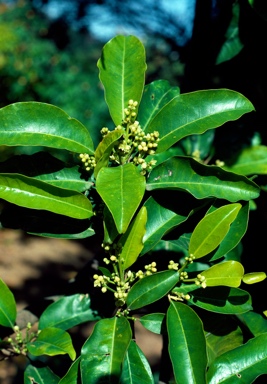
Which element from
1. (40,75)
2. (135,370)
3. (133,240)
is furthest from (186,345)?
(40,75)

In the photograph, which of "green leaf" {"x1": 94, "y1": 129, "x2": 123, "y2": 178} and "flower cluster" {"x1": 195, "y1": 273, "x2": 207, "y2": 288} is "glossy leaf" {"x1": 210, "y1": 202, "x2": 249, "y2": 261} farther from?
"green leaf" {"x1": 94, "y1": 129, "x2": 123, "y2": 178}

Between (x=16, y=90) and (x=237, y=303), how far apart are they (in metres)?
5.12

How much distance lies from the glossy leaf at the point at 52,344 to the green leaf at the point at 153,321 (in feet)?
0.57

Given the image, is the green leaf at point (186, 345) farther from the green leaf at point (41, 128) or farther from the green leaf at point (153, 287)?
the green leaf at point (41, 128)

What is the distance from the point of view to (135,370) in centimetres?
106

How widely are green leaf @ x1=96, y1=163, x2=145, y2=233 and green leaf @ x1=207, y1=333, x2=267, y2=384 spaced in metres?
0.41

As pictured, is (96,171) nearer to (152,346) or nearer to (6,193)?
(6,193)

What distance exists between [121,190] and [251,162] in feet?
2.37

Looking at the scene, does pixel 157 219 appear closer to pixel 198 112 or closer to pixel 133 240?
pixel 133 240

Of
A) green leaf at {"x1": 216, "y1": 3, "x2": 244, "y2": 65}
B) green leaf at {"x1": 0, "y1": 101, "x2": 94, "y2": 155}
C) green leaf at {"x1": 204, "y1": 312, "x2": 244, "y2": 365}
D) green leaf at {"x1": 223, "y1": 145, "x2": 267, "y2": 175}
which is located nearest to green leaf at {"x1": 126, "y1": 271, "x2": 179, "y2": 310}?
green leaf at {"x1": 204, "y1": 312, "x2": 244, "y2": 365}

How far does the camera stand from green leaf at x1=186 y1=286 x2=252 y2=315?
1104 millimetres

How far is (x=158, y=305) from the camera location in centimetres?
133

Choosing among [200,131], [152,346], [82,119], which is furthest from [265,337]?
[82,119]

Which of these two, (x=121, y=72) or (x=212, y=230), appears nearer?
(x=212, y=230)
